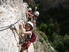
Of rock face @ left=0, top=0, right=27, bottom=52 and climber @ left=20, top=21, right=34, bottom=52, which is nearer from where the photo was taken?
rock face @ left=0, top=0, right=27, bottom=52

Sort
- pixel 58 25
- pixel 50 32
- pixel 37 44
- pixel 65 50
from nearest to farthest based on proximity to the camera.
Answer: pixel 37 44, pixel 65 50, pixel 50 32, pixel 58 25

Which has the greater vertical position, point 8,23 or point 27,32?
point 8,23

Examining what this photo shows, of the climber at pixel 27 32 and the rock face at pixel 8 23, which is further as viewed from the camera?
the climber at pixel 27 32

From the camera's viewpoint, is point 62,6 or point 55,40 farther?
point 62,6

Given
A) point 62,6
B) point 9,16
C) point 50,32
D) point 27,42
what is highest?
point 9,16

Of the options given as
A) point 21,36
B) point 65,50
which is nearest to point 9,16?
point 21,36

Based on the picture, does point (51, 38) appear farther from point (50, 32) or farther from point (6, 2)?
point (6, 2)

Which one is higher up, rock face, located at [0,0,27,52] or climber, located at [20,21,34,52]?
rock face, located at [0,0,27,52]

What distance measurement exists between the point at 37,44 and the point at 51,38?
5.19 meters

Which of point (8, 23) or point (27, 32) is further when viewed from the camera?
point (27, 32)

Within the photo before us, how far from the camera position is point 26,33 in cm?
551

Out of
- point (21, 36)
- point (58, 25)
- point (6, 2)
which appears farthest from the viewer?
point (58, 25)

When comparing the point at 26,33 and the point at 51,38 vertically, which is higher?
the point at 26,33

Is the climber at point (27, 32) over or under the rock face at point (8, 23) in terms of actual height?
under
